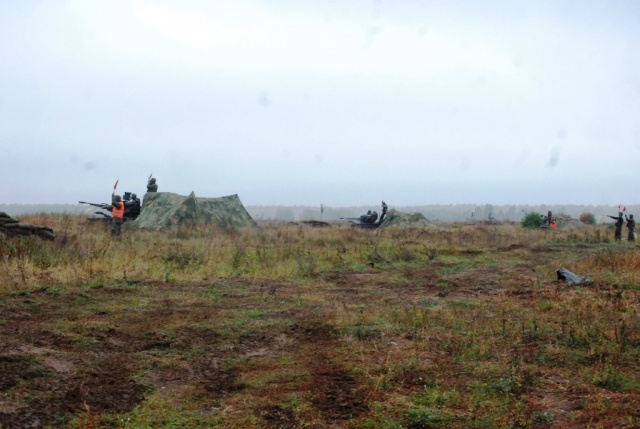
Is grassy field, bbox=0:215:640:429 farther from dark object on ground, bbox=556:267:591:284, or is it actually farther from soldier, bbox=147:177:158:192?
soldier, bbox=147:177:158:192

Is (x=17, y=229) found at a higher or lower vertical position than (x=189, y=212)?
lower

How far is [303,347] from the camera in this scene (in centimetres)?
643

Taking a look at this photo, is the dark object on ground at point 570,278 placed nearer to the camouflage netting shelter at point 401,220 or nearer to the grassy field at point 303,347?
the grassy field at point 303,347

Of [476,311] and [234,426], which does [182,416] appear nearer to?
[234,426]

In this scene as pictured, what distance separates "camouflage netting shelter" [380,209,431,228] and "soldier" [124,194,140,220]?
41.6 feet

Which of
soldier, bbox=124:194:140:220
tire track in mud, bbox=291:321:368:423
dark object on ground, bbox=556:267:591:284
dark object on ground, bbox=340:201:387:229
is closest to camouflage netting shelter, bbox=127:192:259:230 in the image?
soldier, bbox=124:194:140:220

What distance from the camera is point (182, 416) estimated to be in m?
4.39

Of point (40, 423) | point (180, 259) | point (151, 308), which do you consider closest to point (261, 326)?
point (151, 308)

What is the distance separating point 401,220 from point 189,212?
12.5 meters

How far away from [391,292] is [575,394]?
229 inches

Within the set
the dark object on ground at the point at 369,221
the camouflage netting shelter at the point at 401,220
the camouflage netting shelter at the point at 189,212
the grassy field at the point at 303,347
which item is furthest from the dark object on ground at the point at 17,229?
the camouflage netting shelter at the point at 401,220

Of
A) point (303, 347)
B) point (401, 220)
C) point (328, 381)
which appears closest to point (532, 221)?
point (401, 220)

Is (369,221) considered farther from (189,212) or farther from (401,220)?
(189,212)

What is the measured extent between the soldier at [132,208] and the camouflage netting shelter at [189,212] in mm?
613
